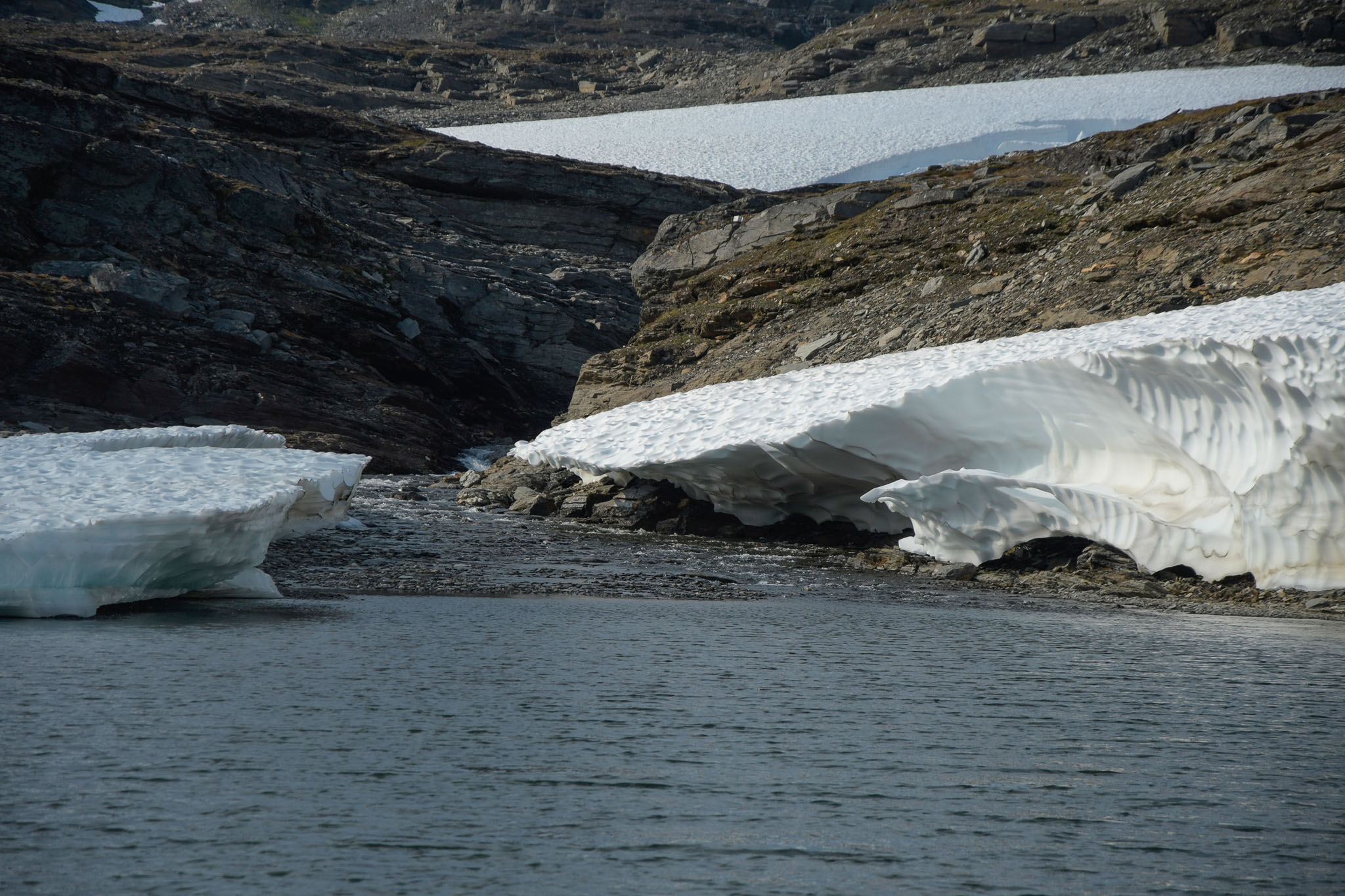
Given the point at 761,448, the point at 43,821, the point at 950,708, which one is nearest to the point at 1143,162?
the point at 761,448

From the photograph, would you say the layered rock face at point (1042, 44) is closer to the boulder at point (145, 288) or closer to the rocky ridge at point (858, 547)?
the boulder at point (145, 288)

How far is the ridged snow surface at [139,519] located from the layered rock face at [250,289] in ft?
37.9

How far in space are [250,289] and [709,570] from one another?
65.0ft

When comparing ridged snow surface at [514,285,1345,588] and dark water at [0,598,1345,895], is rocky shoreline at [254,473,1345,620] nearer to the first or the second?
ridged snow surface at [514,285,1345,588]

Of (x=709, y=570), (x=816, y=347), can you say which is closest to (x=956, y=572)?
(x=709, y=570)

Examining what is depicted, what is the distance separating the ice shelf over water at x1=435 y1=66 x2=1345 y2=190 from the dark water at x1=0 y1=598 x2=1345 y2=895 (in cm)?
3948

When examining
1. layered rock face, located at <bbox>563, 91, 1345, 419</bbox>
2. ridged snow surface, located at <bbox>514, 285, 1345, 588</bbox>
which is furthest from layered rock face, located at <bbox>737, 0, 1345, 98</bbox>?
ridged snow surface, located at <bbox>514, 285, 1345, 588</bbox>

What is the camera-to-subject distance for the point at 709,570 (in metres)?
10.7

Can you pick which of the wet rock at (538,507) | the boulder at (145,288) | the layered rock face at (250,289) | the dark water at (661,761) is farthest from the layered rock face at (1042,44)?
the dark water at (661,761)

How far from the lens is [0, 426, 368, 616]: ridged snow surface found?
23.0 feet

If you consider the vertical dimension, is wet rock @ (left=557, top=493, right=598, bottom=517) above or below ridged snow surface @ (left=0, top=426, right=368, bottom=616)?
below

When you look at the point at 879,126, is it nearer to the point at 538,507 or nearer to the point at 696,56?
the point at 696,56

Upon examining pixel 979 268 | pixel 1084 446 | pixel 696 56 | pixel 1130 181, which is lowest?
pixel 1084 446

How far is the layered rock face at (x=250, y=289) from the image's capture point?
22500mm
